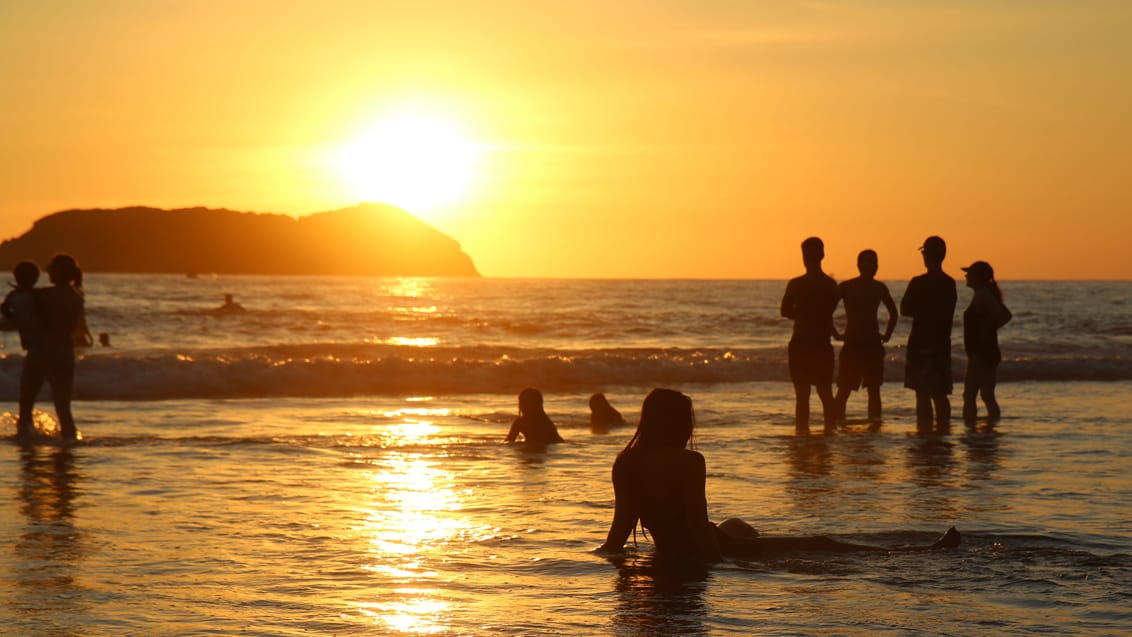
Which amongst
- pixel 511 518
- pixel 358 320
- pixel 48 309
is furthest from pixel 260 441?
pixel 358 320

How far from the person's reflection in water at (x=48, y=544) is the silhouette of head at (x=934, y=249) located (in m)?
8.20

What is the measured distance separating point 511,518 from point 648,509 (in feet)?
6.75

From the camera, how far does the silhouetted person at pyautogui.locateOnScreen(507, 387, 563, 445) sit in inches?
487

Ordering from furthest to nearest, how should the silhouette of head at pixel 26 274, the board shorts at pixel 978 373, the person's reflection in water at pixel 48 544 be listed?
1. the board shorts at pixel 978 373
2. the silhouette of head at pixel 26 274
3. the person's reflection in water at pixel 48 544

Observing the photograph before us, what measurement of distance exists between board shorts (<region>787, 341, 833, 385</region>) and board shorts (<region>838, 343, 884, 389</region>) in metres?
0.89

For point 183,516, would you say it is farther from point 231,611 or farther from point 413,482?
point 231,611

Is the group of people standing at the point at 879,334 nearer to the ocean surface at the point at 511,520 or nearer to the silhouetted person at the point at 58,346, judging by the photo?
the ocean surface at the point at 511,520

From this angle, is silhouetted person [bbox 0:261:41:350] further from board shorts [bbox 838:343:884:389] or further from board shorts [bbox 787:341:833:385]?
board shorts [bbox 838:343:884:389]

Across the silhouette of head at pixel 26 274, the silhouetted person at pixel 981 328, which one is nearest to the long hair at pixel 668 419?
the silhouetted person at pixel 981 328

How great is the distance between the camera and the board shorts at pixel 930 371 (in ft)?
41.9

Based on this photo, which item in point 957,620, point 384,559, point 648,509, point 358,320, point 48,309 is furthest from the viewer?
point 358,320

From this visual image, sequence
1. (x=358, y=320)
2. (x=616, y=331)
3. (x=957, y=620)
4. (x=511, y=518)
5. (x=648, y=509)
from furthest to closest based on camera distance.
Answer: (x=358, y=320) → (x=616, y=331) → (x=511, y=518) → (x=648, y=509) → (x=957, y=620)

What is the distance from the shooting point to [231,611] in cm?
580

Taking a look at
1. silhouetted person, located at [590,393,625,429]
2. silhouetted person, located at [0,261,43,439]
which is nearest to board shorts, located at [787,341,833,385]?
silhouetted person, located at [590,393,625,429]
